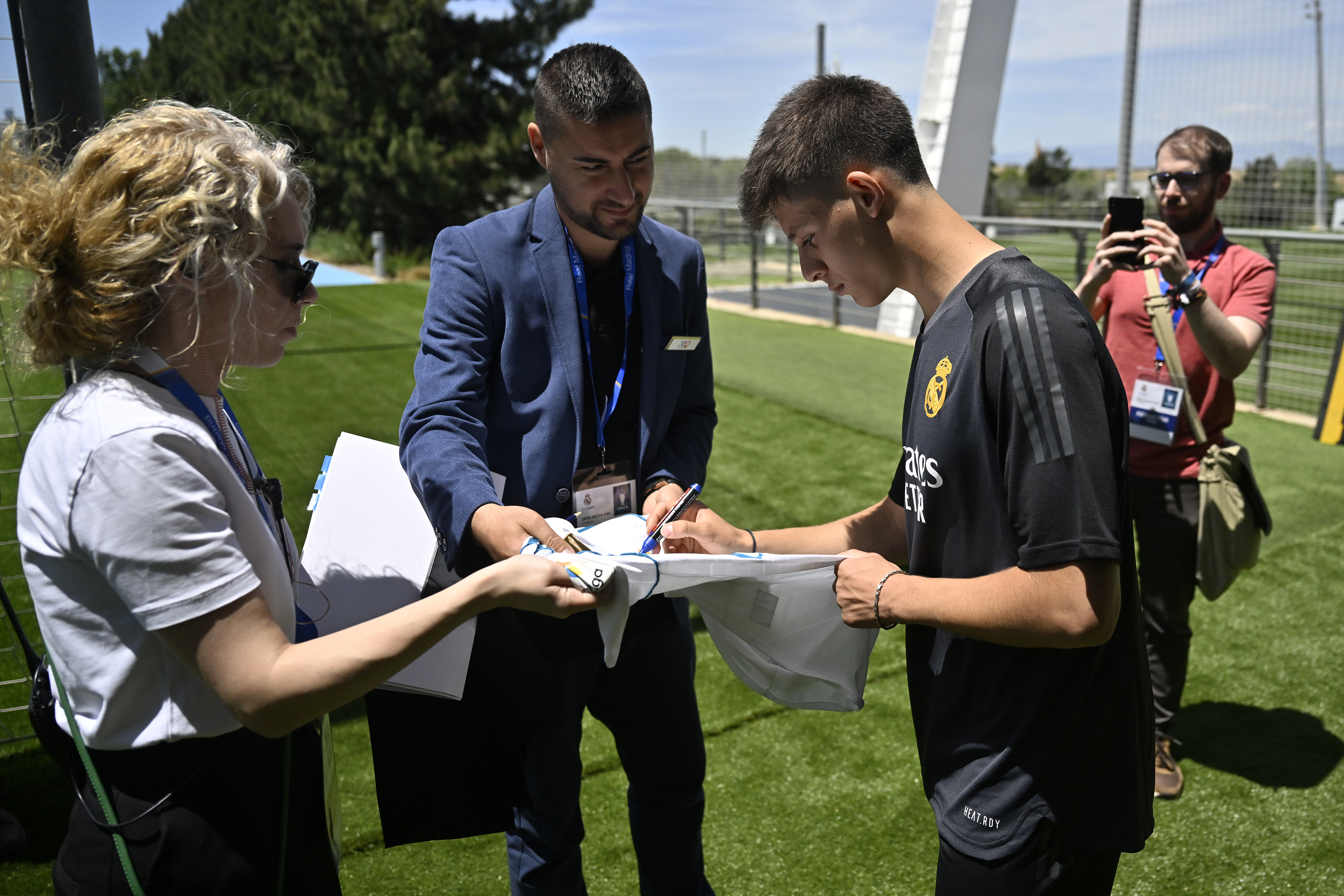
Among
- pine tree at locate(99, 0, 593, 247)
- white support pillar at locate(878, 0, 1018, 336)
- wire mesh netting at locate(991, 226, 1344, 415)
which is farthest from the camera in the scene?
pine tree at locate(99, 0, 593, 247)

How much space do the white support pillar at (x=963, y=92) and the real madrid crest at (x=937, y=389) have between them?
10508 mm

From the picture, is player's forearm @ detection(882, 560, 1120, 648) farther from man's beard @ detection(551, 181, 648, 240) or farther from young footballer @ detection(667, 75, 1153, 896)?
man's beard @ detection(551, 181, 648, 240)

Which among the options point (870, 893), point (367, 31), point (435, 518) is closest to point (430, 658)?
point (435, 518)

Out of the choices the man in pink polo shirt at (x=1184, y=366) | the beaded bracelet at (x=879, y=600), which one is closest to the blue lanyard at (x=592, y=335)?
the beaded bracelet at (x=879, y=600)

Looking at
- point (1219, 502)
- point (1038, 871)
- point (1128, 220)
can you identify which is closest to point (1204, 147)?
point (1128, 220)

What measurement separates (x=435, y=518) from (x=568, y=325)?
0.50 m

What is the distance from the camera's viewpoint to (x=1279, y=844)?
2.69m

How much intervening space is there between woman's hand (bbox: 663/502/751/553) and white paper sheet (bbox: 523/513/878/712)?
74mm

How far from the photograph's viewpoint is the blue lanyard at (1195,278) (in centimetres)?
299

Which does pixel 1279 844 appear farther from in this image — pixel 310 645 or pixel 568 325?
pixel 310 645

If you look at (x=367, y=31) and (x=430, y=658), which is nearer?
(x=430, y=658)

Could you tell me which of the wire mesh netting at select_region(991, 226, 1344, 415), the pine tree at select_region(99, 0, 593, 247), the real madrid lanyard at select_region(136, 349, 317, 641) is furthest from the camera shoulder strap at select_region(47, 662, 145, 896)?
the pine tree at select_region(99, 0, 593, 247)

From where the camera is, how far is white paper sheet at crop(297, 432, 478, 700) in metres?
1.64

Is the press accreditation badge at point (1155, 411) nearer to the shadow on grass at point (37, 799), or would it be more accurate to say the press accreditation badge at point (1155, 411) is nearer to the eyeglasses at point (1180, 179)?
the eyeglasses at point (1180, 179)
